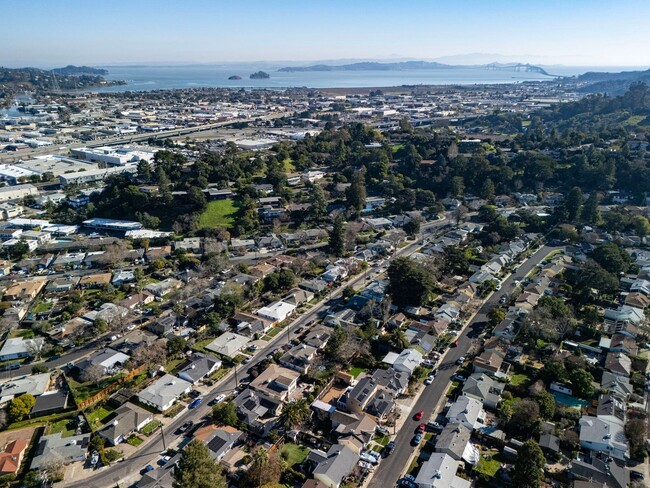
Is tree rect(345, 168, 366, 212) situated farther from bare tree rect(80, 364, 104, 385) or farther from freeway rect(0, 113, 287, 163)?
freeway rect(0, 113, 287, 163)

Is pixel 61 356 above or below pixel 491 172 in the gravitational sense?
below

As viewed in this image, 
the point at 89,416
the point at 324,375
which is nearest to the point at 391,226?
the point at 324,375

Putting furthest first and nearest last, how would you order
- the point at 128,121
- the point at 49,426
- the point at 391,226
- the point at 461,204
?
the point at 128,121
the point at 461,204
the point at 391,226
the point at 49,426

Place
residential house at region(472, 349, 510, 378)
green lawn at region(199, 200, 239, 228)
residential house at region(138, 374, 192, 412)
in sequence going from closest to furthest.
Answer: residential house at region(138, 374, 192, 412) < residential house at region(472, 349, 510, 378) < green lawn at region(199, 200, 239, 228)

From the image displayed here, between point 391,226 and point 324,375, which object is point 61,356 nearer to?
point 324,375

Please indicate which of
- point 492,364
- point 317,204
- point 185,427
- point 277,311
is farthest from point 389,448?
point 317,204

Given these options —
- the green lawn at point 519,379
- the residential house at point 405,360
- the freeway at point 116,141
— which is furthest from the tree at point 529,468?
the freeway at point 116,141

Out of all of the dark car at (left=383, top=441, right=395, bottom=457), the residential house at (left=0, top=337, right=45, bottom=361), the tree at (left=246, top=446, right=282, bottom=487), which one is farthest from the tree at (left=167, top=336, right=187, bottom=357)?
the dark car at (left=383, top=441, right=395, bottom=457)

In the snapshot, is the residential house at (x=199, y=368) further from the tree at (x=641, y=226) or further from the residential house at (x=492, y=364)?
the tree at (x=641, y=226)
